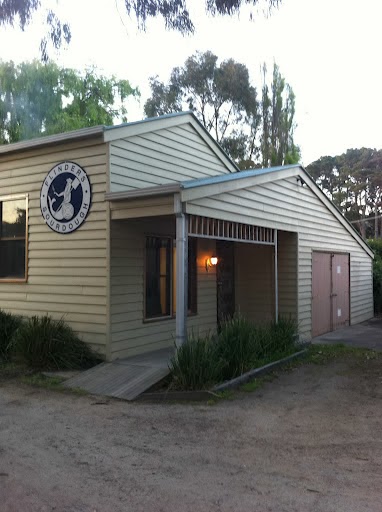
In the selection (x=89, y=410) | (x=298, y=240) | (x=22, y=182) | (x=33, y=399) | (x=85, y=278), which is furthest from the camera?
(x=298, y=240)

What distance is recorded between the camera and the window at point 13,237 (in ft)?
30.7

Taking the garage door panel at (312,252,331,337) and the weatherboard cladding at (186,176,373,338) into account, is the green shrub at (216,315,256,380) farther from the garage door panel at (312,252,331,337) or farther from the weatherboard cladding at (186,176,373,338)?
the garage door panel at (312,252,331,337)

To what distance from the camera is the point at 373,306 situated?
17.5 meters

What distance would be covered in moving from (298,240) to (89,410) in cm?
688

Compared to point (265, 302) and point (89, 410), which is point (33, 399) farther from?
point (265, 302)

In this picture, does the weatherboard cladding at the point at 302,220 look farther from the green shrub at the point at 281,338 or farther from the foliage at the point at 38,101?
the foliage at the point at 38,101

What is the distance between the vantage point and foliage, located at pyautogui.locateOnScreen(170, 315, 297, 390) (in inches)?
261

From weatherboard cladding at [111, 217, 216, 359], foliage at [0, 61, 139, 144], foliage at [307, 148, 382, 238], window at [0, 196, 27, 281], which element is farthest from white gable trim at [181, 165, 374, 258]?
foliage at [307, 148, 382, 238]

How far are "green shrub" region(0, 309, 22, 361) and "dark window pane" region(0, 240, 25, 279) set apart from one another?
804 mm

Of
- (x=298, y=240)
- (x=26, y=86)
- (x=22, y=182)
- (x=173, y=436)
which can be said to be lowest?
(x=173, y=436)

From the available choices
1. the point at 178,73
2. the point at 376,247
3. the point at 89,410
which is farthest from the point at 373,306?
the point at 178,73

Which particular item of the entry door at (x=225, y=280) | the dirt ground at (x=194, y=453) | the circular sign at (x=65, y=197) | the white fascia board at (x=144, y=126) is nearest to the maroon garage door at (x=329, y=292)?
the entry door at (x=225, y=280)

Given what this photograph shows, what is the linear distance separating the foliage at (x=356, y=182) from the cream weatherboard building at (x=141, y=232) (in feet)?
105

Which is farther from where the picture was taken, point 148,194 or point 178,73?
point 178,73
